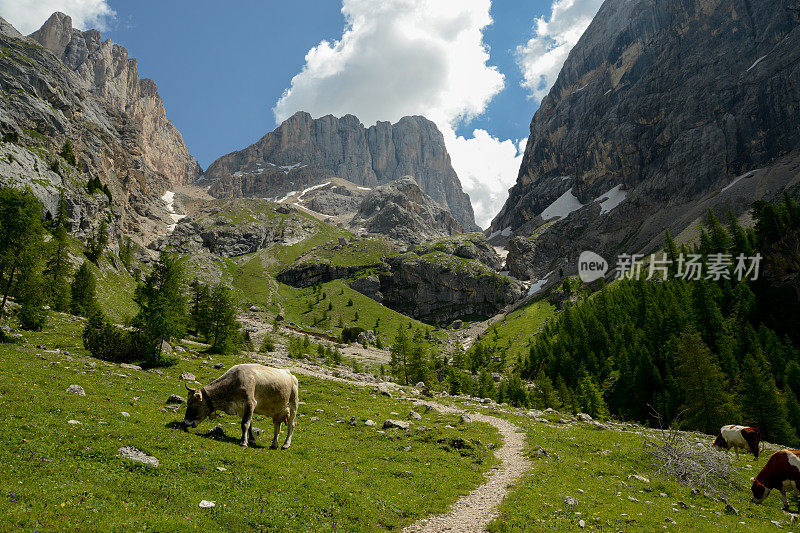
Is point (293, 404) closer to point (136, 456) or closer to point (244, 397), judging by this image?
point (244, 397)

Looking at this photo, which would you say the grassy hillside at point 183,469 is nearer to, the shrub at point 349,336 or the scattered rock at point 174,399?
the scattered rock at point 174,399

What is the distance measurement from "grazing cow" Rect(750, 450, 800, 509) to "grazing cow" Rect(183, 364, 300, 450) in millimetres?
23819

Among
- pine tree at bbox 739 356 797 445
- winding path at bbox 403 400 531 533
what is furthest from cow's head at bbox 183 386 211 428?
pine tree at bbox 739 356 797 445

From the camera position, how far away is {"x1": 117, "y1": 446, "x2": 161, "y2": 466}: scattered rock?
12693mm

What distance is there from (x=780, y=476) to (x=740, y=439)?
12.7m

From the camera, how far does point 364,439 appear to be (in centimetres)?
2341

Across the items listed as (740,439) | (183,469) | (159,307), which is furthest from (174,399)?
(740,439)

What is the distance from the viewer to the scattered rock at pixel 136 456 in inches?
500

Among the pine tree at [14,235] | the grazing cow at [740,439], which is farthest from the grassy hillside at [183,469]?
the grazing cow at [740,439]

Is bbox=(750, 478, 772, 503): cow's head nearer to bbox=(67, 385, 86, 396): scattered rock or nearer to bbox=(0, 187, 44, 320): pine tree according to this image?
bbox=(67, 385, 86, 396): scattered rock

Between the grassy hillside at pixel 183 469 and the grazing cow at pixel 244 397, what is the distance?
920mm

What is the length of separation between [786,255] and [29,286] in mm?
130699

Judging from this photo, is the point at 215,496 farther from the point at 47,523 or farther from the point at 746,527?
the point at 746,527

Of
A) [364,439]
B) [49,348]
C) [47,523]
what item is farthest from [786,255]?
[49,348]
